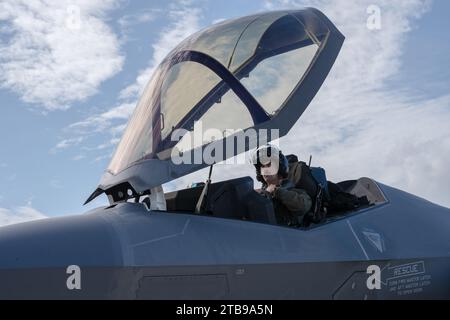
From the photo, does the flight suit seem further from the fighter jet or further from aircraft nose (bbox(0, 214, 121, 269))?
aircraft nose (bbox(0, 214, 121, 269))

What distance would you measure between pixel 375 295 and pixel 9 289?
9.97 feet

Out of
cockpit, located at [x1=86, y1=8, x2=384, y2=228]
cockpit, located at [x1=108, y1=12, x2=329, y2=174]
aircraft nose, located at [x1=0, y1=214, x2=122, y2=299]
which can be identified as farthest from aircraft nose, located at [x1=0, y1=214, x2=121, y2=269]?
cockpit, located at [x1=108, y1=12, x2=329, y2=174]

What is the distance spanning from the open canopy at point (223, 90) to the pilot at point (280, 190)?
79 centimetres

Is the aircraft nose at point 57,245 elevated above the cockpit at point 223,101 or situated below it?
below

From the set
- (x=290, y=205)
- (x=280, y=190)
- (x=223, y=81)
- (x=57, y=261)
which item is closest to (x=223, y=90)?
(x=223, y=81)

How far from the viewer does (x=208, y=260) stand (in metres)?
3.69

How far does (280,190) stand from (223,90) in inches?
43.1

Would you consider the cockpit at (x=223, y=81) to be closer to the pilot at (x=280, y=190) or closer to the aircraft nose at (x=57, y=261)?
the pilot at (x=280, y=190)

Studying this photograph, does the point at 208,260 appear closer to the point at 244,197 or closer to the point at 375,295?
the point at 244,197

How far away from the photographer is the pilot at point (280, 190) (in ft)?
16.4

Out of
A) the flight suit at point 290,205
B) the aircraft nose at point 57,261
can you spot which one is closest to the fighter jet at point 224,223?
the aircraft nose at point 57,261

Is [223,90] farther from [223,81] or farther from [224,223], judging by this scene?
[224,223]
